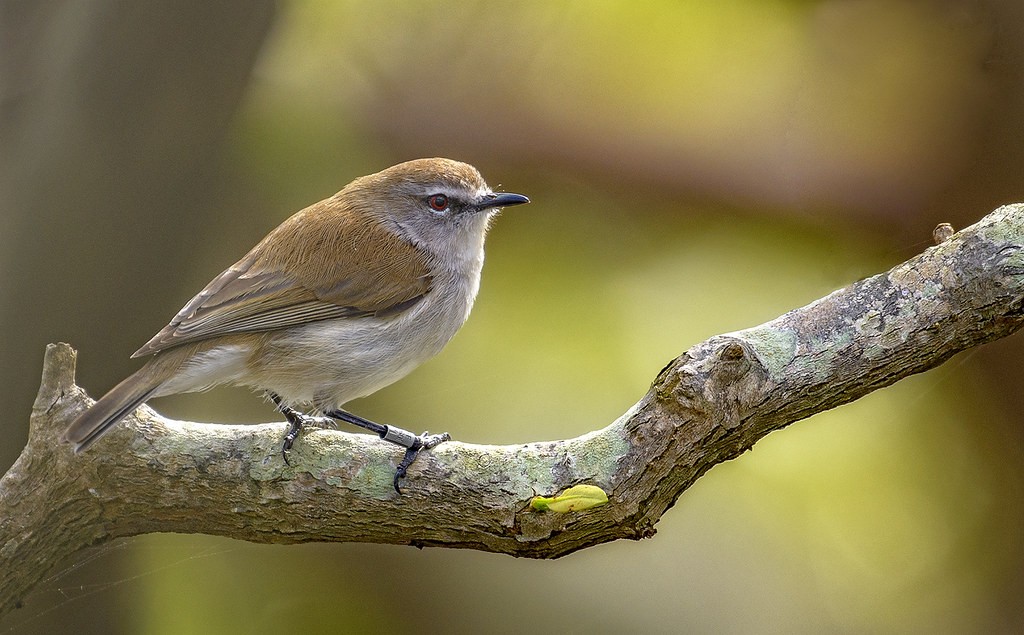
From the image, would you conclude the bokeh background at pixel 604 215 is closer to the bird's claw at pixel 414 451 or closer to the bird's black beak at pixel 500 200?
the bird's black beak at pixel 500 200

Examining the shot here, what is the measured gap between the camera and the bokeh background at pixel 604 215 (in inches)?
142

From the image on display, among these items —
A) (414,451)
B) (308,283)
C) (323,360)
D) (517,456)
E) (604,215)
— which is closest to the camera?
(517,456)

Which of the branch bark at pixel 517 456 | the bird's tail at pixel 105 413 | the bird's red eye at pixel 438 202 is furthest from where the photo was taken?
the bird's red eye at pixel 438 202

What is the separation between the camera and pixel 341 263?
9.43 feet

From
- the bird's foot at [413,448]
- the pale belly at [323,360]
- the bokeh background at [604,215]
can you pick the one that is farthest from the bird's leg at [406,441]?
the bokeh background at [604,215]

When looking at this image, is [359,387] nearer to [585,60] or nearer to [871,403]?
[585,60]

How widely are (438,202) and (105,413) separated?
1.34 m

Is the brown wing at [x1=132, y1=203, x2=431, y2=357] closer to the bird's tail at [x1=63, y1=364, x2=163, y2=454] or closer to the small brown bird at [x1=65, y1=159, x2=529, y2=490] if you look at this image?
the small brown bird at [x1=65, y1=159, x2=529, y2=490]

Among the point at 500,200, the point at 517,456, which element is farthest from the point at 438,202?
the point at 517,456

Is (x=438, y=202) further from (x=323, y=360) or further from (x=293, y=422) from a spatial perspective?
(x=293, y=422)

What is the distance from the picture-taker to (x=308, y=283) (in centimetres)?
281

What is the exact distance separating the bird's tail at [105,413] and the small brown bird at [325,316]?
3.6 inches

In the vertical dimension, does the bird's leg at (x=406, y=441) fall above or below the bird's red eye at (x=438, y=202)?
below

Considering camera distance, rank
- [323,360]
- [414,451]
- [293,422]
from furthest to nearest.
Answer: [323,360]
[293,422]
[414,451]
